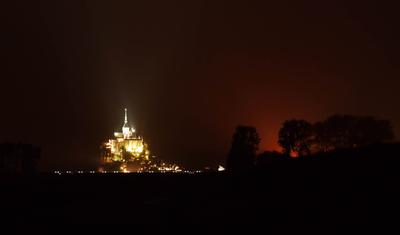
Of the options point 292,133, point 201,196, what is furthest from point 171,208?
point 292,133

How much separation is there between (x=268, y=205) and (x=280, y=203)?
504 millimetres

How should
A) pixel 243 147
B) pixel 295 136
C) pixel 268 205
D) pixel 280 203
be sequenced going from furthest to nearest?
pixel 295 136
pixel 243 147
pixel 268 205
pixel 280 203

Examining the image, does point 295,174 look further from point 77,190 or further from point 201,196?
point 77,190

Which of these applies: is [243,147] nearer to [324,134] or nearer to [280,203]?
[324,134]

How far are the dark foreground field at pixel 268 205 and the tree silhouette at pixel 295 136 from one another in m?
51.5

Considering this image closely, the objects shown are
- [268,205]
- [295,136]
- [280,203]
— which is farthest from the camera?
[295,136]

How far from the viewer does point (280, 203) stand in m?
22.6

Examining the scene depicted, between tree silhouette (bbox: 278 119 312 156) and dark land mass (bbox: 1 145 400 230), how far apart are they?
5151cm

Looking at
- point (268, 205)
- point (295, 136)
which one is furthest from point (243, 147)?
point (268, 205)

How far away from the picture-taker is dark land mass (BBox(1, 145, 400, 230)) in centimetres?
1952

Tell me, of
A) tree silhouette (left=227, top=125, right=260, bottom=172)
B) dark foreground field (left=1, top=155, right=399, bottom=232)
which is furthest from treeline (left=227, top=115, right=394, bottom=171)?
dark foreground field (left=1, top=155, right=399, bottom=232)

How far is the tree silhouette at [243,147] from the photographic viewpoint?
230 ft

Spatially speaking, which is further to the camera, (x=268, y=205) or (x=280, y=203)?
(x=268, y=205)

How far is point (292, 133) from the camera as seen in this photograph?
8744 centimetres
